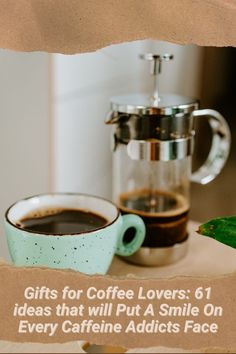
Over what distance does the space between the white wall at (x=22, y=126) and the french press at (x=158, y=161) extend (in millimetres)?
74

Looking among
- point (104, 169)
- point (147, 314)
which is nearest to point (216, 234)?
point (147, 314)

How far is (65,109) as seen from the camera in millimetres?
626

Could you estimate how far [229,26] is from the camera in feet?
1.16

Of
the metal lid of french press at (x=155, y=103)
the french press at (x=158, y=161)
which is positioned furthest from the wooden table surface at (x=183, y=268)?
the metal lid of french press at (x=155, y=103)

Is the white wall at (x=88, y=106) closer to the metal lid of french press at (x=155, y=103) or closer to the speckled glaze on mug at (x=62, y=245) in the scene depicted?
the metal lid of french press at (x=155, y=103)

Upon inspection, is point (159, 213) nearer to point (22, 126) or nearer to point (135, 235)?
point (135, 235)

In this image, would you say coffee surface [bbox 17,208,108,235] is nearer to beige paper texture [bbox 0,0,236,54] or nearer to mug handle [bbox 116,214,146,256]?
mug handle [bbox 116,214,146,256]

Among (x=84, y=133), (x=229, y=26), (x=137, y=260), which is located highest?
(x=229, y=26)

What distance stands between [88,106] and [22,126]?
0.21 meters

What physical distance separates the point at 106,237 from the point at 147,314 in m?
0.08

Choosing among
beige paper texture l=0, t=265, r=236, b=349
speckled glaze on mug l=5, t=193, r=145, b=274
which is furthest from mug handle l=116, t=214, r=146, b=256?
beige paper texture l=0, t=265, r=236, b=349

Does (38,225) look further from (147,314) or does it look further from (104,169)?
(104,169)

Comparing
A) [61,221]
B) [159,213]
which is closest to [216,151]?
[159,213]

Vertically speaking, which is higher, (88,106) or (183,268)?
(88,106)
